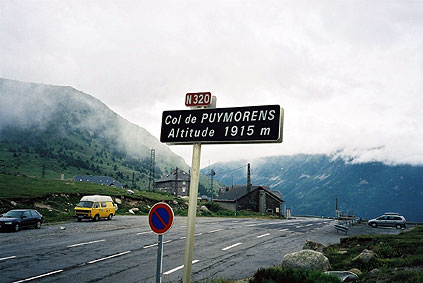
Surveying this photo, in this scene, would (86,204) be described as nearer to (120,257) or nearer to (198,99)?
(120,257)

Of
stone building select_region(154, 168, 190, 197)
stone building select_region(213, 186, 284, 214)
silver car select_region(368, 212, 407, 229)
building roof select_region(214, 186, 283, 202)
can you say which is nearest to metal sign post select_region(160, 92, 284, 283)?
silver car select_region(368, 212, 407, 229)

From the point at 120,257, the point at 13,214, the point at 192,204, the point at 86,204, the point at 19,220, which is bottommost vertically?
the point at 120,257

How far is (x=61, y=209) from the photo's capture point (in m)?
38.3

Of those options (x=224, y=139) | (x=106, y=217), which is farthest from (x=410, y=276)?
(x=106, y=217)

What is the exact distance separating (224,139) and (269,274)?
14.8 ft

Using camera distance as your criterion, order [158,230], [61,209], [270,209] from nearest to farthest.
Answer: [158,230], [61,209], [270,209]

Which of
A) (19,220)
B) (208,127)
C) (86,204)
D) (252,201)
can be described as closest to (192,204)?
(208,127)

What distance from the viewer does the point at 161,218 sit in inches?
289

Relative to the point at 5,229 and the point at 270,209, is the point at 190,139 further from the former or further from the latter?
the point at 270,209

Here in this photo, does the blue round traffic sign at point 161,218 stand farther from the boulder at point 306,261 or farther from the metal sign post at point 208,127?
the boulder at point 306,261

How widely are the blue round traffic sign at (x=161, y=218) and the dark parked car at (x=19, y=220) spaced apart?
70.6 feet

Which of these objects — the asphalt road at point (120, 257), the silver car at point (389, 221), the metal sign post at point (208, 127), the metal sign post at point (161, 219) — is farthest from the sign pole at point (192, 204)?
the silver car at point (389, 221)

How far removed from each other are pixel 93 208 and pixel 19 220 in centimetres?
858

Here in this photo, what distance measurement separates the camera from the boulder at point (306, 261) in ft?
37.0
